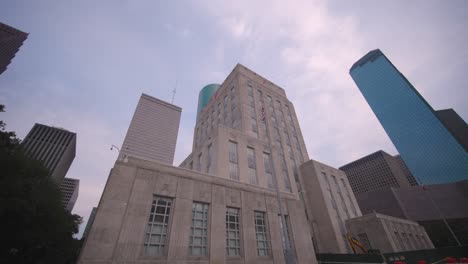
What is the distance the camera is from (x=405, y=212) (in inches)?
2847

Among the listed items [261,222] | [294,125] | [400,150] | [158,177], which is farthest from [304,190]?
[400,150]

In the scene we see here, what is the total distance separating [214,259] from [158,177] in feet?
26.5

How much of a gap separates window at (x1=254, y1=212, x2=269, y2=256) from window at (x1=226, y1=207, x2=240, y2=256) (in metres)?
2.39

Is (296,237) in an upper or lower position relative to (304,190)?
lower

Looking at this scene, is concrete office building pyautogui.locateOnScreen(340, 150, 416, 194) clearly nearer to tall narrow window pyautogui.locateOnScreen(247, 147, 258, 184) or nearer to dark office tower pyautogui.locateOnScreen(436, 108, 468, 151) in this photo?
dark office tower pyautogui.locateOnScreen(436, 108, 468, 151)

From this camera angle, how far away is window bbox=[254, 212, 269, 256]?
18344 millimetres

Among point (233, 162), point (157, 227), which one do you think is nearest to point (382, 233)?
point (233, 162)

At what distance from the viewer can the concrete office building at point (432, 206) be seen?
61000 millimetres

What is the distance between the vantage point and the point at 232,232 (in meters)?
17.7

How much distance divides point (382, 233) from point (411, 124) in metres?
132

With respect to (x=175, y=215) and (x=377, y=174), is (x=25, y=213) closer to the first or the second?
(x=175, y=215)

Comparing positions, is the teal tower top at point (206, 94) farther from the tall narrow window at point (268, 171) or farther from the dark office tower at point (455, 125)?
the dark office tower at point (455, 125)

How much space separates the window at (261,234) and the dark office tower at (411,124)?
15060 cm

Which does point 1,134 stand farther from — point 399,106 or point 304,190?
point 399,106
